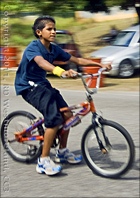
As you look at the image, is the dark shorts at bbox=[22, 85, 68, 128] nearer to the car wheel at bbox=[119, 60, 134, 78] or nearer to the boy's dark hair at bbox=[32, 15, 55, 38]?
the boy's dark hair at bbox=[32, 15, 55, 38]

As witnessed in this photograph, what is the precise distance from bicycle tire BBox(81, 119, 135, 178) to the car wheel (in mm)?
10434

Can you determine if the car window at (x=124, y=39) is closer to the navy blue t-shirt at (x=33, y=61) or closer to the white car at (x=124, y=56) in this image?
the white car at (x=124, y=56)

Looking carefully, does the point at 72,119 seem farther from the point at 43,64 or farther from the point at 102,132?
the point at 43,64

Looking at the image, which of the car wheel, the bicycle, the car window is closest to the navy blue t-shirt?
the bicycle

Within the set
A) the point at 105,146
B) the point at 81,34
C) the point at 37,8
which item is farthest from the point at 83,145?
the point at 81,34

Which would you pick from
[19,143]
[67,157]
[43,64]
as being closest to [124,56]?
[19,143]

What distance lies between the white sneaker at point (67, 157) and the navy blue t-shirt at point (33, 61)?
99 cm

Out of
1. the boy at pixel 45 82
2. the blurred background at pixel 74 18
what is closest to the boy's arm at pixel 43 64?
the boy at pixel 45 82

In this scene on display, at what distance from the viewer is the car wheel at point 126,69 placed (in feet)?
55.8

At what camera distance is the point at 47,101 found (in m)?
6.28

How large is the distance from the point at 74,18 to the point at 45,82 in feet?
83.3

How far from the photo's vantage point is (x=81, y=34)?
30.8 meters

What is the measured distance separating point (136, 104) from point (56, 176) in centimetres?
531

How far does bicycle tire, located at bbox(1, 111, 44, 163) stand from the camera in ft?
23.4
